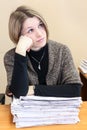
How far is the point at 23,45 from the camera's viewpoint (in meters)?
1.47

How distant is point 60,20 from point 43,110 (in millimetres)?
1615

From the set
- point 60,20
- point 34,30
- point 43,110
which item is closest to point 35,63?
point 34,30

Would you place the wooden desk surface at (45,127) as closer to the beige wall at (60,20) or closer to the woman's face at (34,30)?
the woman's face at (34,30)

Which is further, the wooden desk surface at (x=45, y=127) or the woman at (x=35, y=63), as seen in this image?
the woman at (x=35, y=63)

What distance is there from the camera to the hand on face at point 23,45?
4.66 ft

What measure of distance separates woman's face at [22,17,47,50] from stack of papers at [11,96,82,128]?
1.54ft

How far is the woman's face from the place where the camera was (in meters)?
1.57

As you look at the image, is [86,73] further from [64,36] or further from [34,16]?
[34,16]

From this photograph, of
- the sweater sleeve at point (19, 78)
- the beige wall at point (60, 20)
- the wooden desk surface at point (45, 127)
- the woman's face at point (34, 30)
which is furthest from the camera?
the beige wall at point (60, 20)

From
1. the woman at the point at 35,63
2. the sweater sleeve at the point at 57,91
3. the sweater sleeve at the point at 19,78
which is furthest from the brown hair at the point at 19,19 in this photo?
the sweater sleeve at the point at 57,91

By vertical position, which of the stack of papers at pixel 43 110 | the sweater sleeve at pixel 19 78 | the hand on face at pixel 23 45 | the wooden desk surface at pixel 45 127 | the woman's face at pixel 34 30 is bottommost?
the wooden desk surface at pixel 45 127

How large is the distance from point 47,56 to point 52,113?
1.80ft

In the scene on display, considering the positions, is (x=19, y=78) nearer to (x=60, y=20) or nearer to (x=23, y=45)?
(x=23, y=45)

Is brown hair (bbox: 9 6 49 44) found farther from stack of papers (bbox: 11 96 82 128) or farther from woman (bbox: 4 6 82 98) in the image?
stack of papers (bbox: 11 96 82 128)
